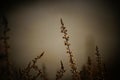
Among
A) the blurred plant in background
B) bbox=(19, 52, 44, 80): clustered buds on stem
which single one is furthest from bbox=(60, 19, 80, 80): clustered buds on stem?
bbox=(19, 52, 44, 80): clustered buds on stem

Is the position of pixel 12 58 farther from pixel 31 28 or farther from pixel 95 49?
pixel 95 49

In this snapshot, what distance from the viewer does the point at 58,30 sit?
4.50ft

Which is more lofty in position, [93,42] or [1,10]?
[1,10]

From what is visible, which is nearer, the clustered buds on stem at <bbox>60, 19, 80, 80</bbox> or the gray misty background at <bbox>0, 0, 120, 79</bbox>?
the clustered buds on stem at <bbox>60, 19, 80, 80</bbox>

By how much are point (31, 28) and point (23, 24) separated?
55 millimetres

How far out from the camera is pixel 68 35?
1361 millimetres

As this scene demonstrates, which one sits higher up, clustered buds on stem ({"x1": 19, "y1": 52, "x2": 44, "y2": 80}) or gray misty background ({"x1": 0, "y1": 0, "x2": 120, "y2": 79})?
gray misty background ({"x1": 0, "y1": 0, "x2": 120, "y2": 79})

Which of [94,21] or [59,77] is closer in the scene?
[59,77]

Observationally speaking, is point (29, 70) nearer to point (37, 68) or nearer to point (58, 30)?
point (37, 68)

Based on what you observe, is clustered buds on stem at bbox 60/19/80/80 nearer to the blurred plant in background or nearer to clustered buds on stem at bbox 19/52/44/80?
the blurred plant in background

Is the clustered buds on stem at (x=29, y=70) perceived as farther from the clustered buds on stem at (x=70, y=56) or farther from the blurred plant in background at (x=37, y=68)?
the clustered buds on stem at (x=70, y=56)

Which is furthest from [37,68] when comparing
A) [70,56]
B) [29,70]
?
[70,56]

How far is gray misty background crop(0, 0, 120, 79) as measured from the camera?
134 centimetres

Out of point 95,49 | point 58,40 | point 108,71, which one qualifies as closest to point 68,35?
point 58,40
